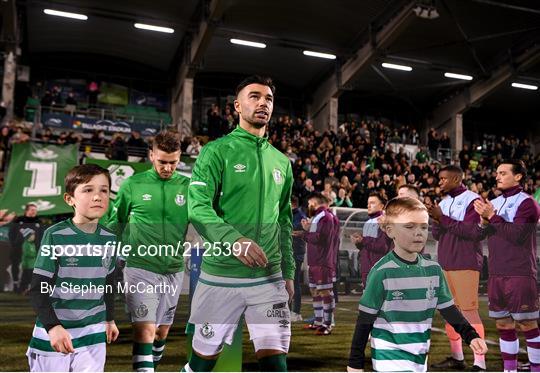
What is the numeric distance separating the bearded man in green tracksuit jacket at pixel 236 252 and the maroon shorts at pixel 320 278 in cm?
65

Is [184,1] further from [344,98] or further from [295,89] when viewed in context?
[344,98]

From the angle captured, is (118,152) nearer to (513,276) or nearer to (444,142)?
(513,276)

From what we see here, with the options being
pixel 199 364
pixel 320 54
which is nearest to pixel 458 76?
pixel 320 54

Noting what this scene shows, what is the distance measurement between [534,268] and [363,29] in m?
16.1

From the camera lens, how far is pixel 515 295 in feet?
12.7

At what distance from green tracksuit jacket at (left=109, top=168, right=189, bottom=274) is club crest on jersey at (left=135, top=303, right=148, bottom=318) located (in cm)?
23

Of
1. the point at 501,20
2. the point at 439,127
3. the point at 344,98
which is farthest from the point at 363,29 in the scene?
the point at 439,127

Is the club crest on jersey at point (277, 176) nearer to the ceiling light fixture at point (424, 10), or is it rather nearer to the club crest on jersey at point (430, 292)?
the club crest on jersey at point (430, 292)

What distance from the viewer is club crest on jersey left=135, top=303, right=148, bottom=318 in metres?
3.07

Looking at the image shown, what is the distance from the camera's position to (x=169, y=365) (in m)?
4.14

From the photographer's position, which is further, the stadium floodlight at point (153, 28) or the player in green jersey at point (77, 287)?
the stadium floodlight at point (153, 28)

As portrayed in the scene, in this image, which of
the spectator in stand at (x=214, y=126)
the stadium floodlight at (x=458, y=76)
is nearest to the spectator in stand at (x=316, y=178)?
the spectator in stand at (x=214, y=126)

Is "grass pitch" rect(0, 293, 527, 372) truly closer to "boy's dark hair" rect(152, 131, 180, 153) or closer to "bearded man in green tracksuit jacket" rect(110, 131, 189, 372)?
"bearded man in green tracksuit jacket" rect(110, 131, 189, 372)

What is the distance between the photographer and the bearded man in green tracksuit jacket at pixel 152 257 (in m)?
3.00
